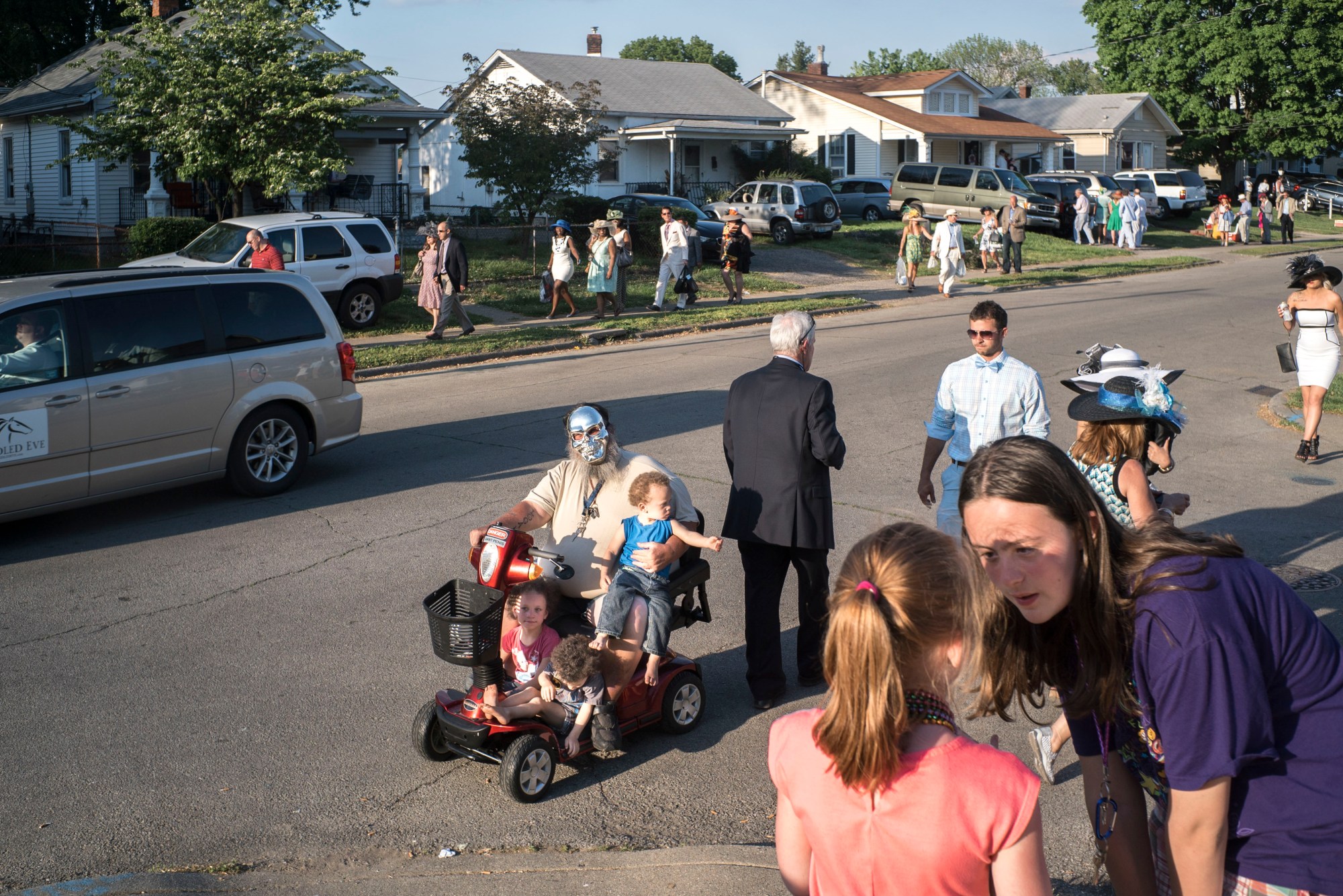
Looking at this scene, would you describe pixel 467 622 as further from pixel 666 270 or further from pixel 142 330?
pixel 666 270

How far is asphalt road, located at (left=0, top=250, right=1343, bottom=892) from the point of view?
4.52m

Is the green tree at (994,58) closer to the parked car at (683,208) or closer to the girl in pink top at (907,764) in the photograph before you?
the parked car at (683,208)

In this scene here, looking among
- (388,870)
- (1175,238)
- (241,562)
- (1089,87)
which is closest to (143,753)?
(388,870)

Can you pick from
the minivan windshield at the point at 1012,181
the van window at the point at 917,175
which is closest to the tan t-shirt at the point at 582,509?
the minivan windshield at the point at 1012,181

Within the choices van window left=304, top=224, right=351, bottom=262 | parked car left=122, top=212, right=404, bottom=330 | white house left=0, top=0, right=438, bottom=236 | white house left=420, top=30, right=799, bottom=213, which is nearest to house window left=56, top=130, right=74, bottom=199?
white house left=0, top=0, right=438, bottom=236

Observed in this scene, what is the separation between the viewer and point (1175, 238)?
40.3 metres

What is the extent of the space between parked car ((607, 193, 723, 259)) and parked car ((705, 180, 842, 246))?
2072 mm

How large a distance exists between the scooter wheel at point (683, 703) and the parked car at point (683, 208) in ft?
69.2

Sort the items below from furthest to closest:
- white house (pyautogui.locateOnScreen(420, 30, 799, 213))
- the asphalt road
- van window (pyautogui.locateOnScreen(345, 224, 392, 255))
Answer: white house (pyautogui.locateOnScreen(420, 30, 799, 213)), van window (pyautogui.locateOnScreen(345, 224, 392, 255)), the asphalt road

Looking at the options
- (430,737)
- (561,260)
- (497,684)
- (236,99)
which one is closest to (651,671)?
(497,684)

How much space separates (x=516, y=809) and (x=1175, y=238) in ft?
134

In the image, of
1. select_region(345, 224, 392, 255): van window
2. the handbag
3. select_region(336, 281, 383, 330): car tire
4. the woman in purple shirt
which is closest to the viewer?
the woman in purple shirt

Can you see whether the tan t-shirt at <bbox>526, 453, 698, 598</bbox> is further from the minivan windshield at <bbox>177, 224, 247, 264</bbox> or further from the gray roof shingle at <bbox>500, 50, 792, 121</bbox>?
the gray roof shingle at <bbox>500, 50, 792, 121</bbox>

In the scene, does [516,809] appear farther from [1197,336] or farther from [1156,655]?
[1197,336]
